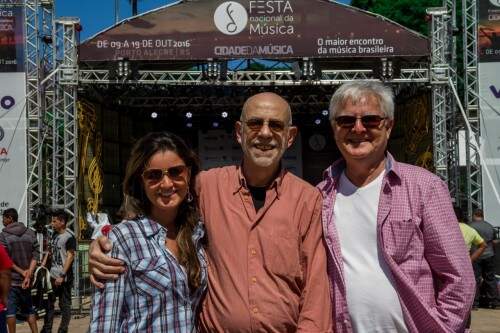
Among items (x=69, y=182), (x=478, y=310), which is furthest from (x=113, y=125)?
(x=478, y=310)

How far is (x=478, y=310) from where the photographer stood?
12.8 metres

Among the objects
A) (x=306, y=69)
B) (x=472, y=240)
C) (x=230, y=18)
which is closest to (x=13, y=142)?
(x=230, y=18)

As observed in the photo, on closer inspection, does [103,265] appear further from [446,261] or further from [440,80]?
[440,80]

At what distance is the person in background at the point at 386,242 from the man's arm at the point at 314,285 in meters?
0.04

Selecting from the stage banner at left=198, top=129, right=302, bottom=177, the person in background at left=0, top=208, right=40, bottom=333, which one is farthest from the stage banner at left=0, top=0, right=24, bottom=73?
the stage banner at left=198, top=129, right=302, bottom=177

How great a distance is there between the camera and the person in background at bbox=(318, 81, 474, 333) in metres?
2.75

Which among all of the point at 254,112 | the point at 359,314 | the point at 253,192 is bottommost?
the point at 359,314

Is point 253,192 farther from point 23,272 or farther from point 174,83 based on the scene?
point 174,83

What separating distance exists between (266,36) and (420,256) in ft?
39.4

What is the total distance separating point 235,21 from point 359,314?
40.1 ft

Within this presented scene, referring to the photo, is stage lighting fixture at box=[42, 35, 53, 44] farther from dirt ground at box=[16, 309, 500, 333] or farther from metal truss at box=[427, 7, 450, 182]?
metal truss at box=[427, 7, 450, 182]

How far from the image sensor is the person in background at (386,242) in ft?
9.03

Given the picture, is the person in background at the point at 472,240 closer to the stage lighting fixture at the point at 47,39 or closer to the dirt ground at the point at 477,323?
the dirt ground at the point at 477,323

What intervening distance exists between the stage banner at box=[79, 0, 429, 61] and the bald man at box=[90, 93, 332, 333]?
11.6 metres
